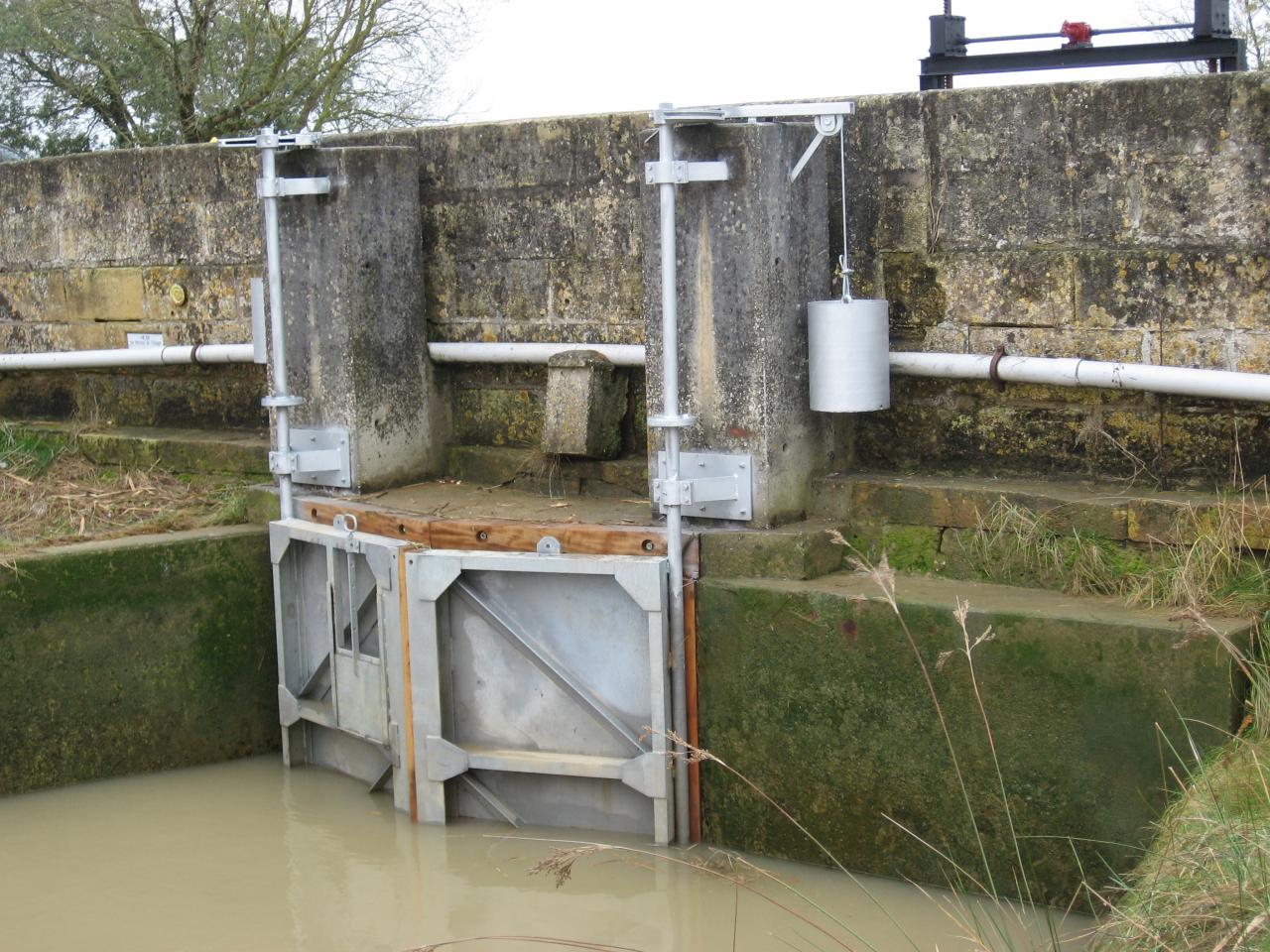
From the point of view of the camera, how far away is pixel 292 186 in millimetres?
6582

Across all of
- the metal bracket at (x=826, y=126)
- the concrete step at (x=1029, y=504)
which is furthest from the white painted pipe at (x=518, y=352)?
the metal bracket at (x=826, y=126)

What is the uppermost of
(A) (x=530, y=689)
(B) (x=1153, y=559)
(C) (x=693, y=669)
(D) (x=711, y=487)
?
(D) (x=711, y=487)

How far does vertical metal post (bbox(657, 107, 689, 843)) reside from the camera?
217 inches

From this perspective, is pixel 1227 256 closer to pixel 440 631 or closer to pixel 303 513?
pixel 440 631

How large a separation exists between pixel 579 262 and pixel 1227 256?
256 centimetres

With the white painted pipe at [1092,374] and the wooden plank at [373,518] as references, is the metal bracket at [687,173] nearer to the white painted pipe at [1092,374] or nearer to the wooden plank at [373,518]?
the white painted pipe at [1092,374]

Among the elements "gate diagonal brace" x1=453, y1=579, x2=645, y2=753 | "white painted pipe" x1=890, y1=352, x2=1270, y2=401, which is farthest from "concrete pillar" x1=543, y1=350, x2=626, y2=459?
"white painted pipe" x1=890, y1=352, x2=1270, y2=401

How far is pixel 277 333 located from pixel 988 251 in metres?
3.02

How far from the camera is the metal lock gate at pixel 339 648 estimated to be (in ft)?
20.0

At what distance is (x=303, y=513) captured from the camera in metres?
6.77

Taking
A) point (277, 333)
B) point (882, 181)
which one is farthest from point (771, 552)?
point (277, 333)

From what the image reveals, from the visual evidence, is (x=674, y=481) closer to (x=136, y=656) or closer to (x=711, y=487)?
(x=711, y=487)

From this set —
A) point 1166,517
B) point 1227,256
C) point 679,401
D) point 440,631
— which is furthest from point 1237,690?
point 440,631

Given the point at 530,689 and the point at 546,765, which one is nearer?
the point at 546,765
